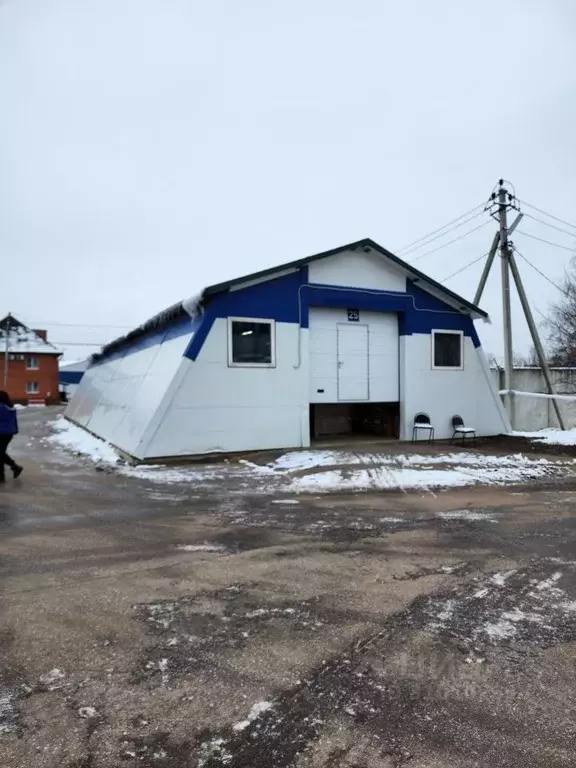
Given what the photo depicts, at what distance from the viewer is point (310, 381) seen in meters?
13.2

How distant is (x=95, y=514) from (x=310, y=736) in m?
5.21

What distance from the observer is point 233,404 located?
12055 millimetres

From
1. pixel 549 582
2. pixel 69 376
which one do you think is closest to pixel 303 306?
pixel 549 582

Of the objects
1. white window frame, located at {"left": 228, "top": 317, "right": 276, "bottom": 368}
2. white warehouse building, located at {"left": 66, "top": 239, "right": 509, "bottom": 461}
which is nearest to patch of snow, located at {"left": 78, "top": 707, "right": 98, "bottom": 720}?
white warehouse building, located at {"left": 66, "top": 239, "right": 509, "bottom": 461}

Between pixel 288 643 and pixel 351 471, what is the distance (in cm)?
674

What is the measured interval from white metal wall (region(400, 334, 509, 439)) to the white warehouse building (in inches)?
1.1

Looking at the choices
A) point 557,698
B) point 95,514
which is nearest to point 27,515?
point 95,514

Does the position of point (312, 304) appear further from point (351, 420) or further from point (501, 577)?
point (501, 577)

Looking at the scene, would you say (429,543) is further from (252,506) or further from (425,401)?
(425,401)

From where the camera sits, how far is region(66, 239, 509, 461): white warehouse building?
461 inches

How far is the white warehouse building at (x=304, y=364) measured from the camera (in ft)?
38.4

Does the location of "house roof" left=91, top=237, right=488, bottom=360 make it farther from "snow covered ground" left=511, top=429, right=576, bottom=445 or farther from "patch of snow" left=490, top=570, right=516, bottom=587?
"patch of snow" left=490, top=570, right=516, bottom=587

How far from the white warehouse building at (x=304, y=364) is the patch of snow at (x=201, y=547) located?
19.1ft

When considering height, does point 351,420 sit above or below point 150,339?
below
